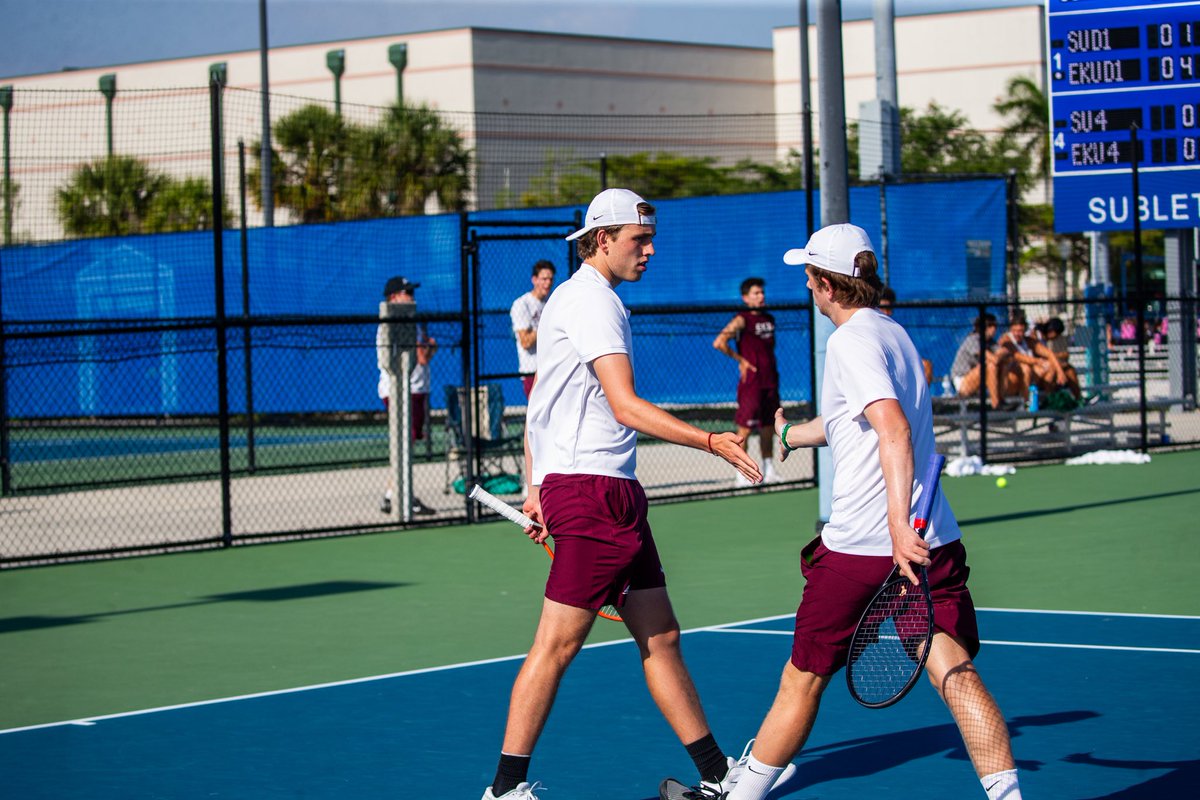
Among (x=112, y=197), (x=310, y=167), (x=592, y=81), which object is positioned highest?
(x=592, y=81)

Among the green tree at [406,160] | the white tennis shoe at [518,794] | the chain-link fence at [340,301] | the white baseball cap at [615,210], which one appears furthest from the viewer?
the green tree at [406,160]

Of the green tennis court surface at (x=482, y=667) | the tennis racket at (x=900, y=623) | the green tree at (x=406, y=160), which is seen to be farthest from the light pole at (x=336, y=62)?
the tennis racket at (x=900, y=623)

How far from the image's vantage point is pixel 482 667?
7.88 meters

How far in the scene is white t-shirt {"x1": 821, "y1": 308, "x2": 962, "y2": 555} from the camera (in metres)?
4.64

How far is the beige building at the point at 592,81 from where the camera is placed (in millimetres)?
48531

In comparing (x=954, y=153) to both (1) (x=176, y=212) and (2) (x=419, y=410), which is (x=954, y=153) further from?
(2) (x=419, y=410)

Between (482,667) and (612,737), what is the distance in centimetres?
156

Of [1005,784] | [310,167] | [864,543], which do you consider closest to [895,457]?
[864,543]

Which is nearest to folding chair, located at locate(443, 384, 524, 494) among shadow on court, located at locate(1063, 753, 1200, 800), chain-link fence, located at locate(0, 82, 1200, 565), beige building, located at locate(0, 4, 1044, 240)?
chain-link fence, located at locate(0, 82, 1200, 565)

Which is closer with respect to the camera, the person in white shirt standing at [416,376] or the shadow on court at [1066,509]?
the shadow on court at [1066,509]

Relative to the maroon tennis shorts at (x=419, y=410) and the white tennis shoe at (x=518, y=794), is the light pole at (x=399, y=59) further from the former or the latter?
the white tennis shoe at (x=518, y=794)

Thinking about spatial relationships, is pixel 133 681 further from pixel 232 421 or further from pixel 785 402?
pixel 232 421

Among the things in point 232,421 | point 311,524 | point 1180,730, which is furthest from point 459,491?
point 232,421

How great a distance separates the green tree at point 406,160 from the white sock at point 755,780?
30911 millimetres
